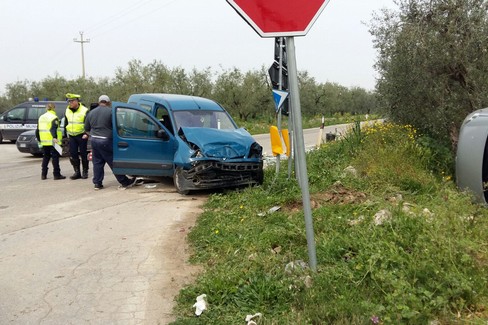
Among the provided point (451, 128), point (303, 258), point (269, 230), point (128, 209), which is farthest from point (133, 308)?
point (451, 128)

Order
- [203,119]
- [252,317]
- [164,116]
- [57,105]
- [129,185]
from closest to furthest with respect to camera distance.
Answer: [252,317], [203,119], [164,116], [129,185], [57,105]

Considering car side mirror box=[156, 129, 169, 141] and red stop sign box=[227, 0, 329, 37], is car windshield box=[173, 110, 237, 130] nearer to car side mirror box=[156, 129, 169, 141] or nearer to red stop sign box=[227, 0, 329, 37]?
car side mirror box=[156, 129, 169, 141]

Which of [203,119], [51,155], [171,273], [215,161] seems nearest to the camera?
[171,273]

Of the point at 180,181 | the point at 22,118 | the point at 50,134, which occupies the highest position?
the point at 22,118

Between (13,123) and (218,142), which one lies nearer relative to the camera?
(218,142)

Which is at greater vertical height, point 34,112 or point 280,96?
point 34,112

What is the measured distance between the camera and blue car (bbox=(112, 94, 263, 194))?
793 cm

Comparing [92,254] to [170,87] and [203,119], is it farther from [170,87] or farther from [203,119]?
[170,87]

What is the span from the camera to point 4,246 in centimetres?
535

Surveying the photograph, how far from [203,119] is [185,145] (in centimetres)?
111

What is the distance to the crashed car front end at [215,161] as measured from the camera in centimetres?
784

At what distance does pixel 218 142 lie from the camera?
26.3 ft

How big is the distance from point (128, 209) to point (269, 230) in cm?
312

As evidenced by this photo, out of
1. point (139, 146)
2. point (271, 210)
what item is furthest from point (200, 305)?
point (139, 146)
